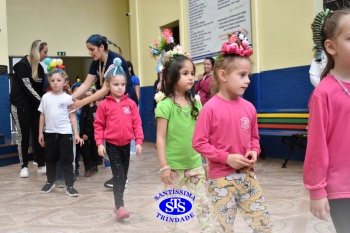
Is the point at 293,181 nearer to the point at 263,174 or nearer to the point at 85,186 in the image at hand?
the point at 263,174

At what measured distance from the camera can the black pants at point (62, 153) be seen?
5070mm

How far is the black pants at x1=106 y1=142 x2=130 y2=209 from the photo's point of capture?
12.8 feet

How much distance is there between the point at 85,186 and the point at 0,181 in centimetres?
147

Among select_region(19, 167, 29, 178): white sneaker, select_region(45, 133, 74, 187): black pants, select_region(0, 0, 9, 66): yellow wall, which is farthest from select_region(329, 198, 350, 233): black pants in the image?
select_region(0, 0, 9, 66): yellow wall

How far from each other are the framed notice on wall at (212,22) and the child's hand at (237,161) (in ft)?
17.7

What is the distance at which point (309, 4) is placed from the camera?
6.37m

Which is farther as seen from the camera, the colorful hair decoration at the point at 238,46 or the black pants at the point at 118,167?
the black pants at the point at 118,167

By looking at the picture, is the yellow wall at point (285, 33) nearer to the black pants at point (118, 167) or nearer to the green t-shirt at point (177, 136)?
the black pants at point (118, 167)

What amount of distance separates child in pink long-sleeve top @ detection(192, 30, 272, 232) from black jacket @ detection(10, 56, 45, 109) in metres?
4.56

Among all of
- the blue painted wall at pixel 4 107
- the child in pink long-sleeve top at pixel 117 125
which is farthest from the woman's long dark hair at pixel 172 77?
the blue painted wall at pixel 4 107

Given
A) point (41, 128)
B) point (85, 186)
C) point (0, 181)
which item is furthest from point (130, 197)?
point (0, 181)

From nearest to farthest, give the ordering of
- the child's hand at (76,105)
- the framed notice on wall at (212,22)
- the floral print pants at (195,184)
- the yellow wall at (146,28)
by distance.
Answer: the floral print pants at (195,184), the child's hand at (76,105), the framed notice on wall at (212,22), the yellow wall at (146,28)

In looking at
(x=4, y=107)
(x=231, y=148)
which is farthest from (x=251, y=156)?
(x=4, y=107)

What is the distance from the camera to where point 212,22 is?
28.0ft
